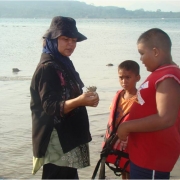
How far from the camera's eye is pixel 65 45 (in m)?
3.12

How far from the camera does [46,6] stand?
17775 centimetres

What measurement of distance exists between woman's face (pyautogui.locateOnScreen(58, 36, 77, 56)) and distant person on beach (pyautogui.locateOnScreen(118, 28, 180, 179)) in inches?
Answer: 24.9

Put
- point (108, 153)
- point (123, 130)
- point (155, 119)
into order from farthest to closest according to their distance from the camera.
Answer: point (108, 153) → point (123, 130) → point (155, 119)

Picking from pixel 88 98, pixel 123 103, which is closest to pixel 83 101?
pixel 88 98

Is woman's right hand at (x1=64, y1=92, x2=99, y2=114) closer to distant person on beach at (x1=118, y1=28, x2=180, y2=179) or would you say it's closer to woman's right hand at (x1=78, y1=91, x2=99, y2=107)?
woman's right hand at (x1=78, y1=91, x2=99, y2=107)

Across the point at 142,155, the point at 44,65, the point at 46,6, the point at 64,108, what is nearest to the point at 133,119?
the point at 142,155

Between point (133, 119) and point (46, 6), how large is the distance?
180m

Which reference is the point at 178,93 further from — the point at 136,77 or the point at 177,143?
the point at 136,77

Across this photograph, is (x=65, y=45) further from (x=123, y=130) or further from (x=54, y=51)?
(x=123, y=130)

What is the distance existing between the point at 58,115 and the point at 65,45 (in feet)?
1.81

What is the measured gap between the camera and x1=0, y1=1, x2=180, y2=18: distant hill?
507ft

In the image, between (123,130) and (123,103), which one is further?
(123,103)

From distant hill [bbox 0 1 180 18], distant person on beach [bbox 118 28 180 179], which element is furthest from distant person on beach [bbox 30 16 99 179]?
distant hill [bbox 0 1 180 18]

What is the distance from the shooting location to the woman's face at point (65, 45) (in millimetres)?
3104
